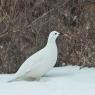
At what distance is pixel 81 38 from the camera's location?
652 cm

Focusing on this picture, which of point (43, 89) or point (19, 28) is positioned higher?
point (19, 28)

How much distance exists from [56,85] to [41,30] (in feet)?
6.21

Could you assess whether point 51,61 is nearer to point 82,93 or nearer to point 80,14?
point 82,93

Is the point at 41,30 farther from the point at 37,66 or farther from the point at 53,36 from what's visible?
the point at 37,66

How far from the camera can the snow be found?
444 centimetres

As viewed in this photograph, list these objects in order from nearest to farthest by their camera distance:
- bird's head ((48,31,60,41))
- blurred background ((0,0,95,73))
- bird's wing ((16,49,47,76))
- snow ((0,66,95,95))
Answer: snow ((0,66,95,95)), bird's wing ((16,49,47,76)), bird's head ((48,31,60,41)), blurred background ((0,0,95,73))

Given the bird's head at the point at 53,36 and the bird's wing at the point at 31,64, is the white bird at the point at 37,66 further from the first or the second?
the bird's head at the point at 53,36

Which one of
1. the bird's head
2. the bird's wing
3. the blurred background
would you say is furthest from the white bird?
the blurred background

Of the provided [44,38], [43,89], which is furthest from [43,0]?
[43,89]

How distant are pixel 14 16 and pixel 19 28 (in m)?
0.19

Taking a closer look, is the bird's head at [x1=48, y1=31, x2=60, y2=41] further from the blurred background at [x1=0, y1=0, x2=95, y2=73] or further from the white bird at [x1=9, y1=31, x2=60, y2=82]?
the blurred background at [x1=0, y1=0, x2=95, y2=73]

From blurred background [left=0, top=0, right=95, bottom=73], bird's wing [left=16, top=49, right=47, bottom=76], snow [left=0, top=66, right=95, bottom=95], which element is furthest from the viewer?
blurred background [left=0, top=0, right=95, bottom=73]

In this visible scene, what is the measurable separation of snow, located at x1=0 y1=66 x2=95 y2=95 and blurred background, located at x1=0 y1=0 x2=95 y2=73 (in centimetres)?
80

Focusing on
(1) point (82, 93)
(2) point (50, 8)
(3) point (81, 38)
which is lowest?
(1) point (82, 93)
